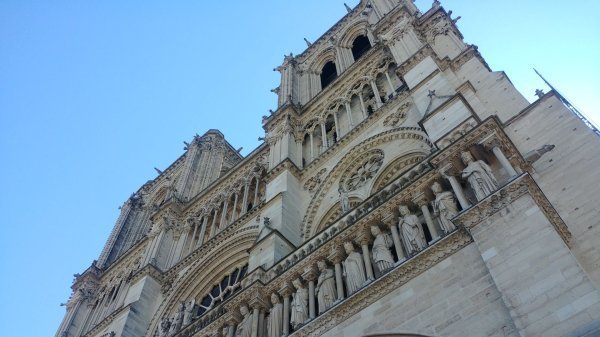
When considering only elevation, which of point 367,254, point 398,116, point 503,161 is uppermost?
point 398,116

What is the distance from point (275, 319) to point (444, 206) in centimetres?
404

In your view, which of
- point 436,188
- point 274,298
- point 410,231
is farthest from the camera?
point 274,298

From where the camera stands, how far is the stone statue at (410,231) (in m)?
10.0

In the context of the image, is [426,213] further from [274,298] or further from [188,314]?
[188,314]

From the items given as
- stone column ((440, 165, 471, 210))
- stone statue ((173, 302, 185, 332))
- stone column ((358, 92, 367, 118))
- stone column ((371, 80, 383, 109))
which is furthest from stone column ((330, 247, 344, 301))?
stone column ((358, 92, 367, 118))

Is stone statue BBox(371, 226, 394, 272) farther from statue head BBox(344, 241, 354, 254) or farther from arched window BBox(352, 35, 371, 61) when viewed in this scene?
arched window BBox(352, 35, 371, 61)

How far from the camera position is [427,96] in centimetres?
1434

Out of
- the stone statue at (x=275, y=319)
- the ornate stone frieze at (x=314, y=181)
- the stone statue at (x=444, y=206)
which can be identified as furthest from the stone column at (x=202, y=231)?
the stone statue at (x=444, y=206)

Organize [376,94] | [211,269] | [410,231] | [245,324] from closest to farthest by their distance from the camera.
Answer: [410,231]
[245,324]
[211,269]
[376,94]

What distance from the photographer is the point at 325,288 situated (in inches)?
432

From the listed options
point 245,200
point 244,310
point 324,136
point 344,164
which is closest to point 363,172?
point 344,164

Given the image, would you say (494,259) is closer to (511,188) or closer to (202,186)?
(511,188)

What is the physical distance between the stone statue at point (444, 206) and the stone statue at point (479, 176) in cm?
47

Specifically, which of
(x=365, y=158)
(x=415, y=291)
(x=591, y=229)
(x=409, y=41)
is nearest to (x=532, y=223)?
(x=591, y=229)
